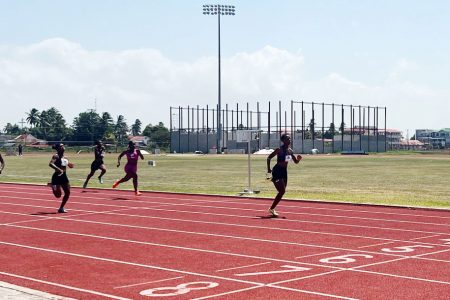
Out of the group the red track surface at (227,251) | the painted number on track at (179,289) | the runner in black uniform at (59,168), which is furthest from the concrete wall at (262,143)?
the painted number on track at (179,289)

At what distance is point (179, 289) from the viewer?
9164mm

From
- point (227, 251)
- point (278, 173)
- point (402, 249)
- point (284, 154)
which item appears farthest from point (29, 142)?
point (402, 249)

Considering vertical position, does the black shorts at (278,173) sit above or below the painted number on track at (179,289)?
above

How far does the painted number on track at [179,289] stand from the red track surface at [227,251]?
0.04ft

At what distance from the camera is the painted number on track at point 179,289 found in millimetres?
8883

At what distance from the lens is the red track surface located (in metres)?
9.23

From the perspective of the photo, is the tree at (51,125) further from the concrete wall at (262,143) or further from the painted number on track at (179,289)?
the painted number on track at (179,289)

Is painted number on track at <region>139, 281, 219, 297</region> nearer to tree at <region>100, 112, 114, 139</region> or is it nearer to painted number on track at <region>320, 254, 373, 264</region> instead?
painted number on track at <region>320, 254, 373, 264</region>

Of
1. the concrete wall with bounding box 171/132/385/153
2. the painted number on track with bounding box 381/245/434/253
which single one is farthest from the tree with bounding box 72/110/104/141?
the painted number on track with bounding box 381/245/434/253

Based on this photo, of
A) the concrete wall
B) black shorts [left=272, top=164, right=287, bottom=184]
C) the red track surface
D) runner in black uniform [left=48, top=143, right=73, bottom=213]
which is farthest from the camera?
the concrete wall

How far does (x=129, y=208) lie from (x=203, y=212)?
2371 millimetres

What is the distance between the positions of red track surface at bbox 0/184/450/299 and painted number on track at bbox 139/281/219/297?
0.01m

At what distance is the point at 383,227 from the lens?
15500mm

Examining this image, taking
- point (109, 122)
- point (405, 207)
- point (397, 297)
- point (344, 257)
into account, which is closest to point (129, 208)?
point (405, 207)
